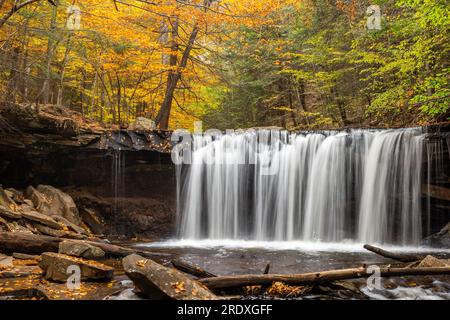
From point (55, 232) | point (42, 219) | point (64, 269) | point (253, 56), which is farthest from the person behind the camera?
point (253, 56)

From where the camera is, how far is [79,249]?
24.7 ft

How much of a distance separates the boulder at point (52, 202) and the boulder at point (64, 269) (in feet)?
18.1

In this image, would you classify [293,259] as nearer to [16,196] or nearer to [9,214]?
[9,214]

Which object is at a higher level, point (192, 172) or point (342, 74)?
point (342, 74)

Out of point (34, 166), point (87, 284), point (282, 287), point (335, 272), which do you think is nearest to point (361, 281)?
point (335, 272)

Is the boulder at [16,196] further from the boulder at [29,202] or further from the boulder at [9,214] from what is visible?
the boulder at [9,214]

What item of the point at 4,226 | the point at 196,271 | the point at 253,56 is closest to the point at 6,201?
the point at 4,226

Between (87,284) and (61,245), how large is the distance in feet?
5.78

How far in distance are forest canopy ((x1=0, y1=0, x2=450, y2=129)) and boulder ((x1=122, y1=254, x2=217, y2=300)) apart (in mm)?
6185

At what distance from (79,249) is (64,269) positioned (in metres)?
1.62

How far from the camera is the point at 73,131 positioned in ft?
40.4

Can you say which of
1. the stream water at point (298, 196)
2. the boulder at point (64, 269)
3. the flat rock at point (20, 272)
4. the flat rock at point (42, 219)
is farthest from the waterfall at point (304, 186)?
the flat rock at point (20, 272)
